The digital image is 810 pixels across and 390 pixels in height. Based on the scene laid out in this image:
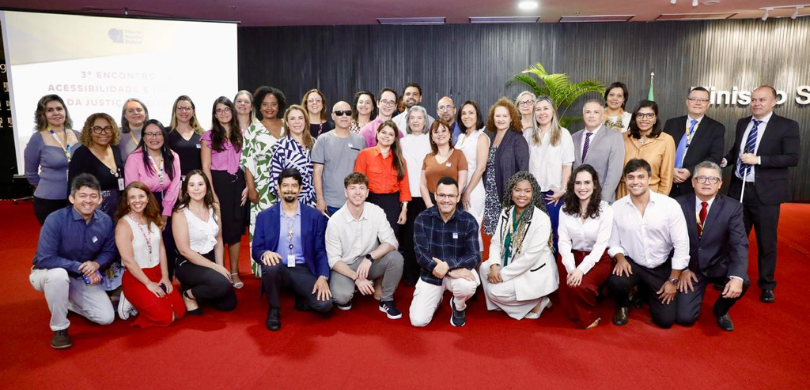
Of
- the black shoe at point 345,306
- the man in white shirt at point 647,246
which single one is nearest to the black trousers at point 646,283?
the man in white shirt at point 647,246

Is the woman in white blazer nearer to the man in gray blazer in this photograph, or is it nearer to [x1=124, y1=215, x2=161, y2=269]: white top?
the man in gray blazer

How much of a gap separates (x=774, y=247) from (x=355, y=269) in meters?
3.15

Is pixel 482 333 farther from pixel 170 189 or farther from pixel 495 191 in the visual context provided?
pixel 170 189

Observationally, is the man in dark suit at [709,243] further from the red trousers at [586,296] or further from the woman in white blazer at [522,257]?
the woman in white blazer at [522,257]

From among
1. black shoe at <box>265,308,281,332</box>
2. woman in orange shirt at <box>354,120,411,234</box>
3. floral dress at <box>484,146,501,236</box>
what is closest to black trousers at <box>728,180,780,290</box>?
floral dress at <box>484,146,501,236</box>

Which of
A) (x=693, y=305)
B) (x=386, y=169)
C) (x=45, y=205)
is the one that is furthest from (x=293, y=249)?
(x=693, y=305)

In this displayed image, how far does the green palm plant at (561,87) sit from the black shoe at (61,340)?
701 cm

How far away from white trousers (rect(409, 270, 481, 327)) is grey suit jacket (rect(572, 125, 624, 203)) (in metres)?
1.27

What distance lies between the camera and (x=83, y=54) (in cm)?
564

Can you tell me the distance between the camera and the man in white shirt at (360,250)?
348 cm

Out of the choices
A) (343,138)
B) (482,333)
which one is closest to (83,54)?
(343,138)

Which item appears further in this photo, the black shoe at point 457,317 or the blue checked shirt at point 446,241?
the blue checked shirt at point 446,241

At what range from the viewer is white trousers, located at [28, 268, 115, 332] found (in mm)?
2979

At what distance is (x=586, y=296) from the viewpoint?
321 cm
